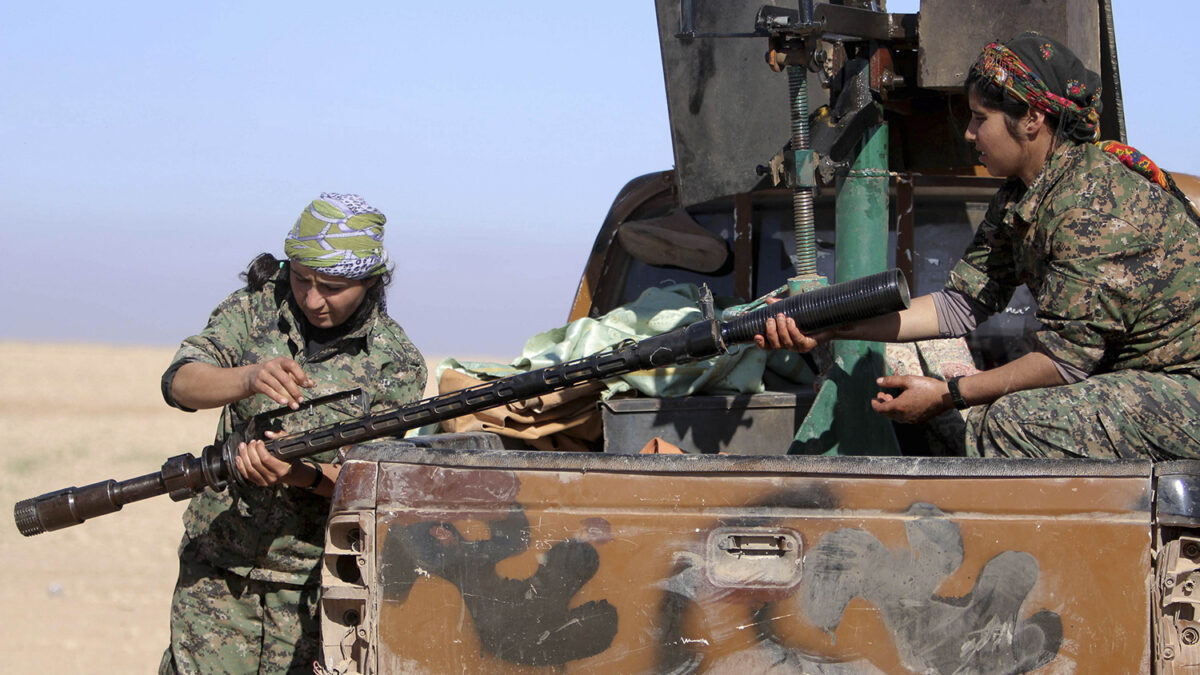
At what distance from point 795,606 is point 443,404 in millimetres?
1170

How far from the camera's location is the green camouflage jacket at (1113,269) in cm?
283

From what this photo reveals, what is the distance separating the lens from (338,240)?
11.0 feet

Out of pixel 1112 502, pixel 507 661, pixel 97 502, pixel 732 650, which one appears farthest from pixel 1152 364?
pixel 97 502

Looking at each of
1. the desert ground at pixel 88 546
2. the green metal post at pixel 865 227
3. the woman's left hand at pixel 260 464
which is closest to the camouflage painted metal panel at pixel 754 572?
the woman's left hand at pixel 260 464

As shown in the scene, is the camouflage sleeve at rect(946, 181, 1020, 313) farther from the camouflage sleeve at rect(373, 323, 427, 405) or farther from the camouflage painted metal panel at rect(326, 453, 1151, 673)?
the camouflage sleeve at rect(373, 323, 427, 405)

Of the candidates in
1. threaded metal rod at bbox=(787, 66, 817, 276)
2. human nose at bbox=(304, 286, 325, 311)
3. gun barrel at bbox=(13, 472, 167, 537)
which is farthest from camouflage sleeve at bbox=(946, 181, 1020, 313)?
gun barrel at bbox=(13, 472, 167, 537)

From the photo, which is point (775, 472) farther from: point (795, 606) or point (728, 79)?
point (728, 79)

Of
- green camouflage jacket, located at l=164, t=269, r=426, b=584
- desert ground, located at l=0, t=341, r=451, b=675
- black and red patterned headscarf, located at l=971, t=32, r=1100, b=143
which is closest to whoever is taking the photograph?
black and red patterned headscarf, located at l=971, t=32, r=1100, b=143

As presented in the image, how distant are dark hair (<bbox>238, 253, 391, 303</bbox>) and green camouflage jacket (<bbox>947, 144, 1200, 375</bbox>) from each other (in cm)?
181

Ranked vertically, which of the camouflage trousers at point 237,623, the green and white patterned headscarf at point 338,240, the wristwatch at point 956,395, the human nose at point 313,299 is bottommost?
the camouflage trousers at point 237,623

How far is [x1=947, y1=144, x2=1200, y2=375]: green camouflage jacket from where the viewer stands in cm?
283

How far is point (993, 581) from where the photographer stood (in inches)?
92.4

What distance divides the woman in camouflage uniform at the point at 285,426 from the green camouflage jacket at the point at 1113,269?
1.77 meters

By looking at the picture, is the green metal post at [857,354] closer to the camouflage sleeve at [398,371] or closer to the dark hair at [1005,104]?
the dark hair at [1005,104]
